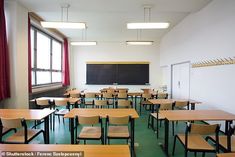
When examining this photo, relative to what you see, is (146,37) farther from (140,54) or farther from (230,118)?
(230,118)

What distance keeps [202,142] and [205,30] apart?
350 centimetres

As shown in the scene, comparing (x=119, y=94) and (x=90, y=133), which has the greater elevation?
(x=119, y=94)

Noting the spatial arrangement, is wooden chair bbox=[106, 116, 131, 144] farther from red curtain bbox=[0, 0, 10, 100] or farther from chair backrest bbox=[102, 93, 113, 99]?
chair backrest bbox=[102, 93, 113, 99]

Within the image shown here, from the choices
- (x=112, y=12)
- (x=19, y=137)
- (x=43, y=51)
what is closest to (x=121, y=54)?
(x=43, y=51)

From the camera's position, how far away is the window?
6551 millimetres

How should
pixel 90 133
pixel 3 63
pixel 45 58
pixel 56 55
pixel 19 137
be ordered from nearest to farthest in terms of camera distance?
pixel 19 137
pixel 90 133
pixel 3 63
pixel 45 58
pixel 56 55

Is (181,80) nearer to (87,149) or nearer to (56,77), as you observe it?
(56,77)

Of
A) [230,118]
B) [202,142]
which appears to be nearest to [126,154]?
[202,142]

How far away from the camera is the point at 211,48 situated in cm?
477

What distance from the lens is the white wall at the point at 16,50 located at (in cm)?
477

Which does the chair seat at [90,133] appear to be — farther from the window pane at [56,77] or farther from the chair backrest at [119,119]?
the window pane at [56,77]

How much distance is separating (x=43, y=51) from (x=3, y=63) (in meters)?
2.97

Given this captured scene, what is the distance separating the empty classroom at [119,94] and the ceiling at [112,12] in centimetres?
3

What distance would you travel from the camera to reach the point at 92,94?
20.8ft
